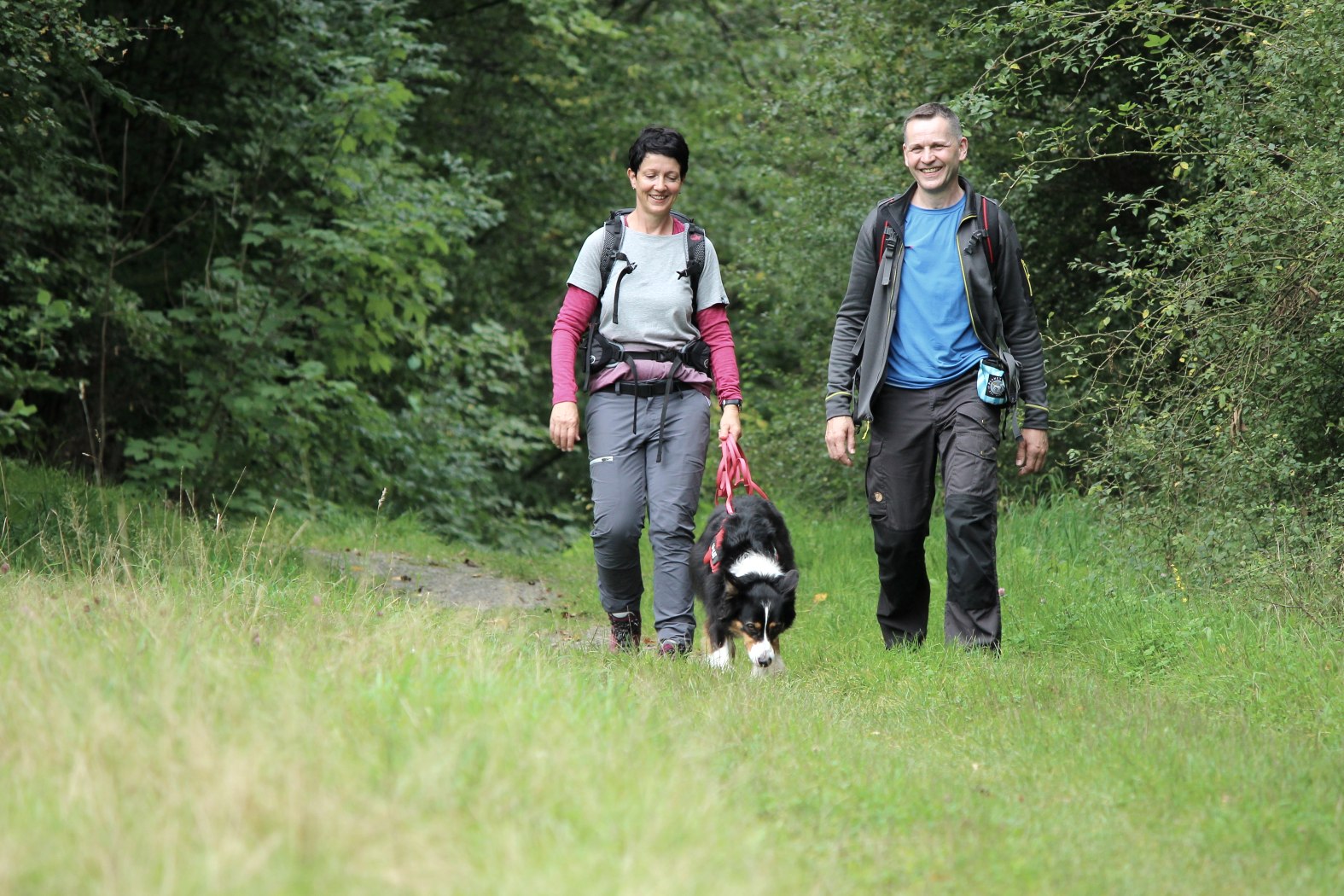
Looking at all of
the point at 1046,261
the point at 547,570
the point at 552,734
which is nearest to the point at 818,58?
the point at 1046,261

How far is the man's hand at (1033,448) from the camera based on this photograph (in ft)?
18.7

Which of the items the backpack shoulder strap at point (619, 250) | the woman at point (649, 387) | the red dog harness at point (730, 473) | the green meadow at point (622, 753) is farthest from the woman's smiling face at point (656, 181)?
the green meadow at point (622, 753)

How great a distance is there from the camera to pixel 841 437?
229 inches

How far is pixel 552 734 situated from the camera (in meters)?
3.41

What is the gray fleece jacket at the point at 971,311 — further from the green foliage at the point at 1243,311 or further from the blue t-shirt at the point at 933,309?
the green foliage at the point at 1243,311

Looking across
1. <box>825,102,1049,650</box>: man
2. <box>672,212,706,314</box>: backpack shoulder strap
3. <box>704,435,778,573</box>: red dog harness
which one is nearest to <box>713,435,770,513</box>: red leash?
<box>704,435,778,573</box>: red dog harness

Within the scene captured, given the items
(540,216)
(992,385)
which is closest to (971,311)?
(992,385)

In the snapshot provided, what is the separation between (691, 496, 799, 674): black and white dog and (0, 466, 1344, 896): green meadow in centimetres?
21

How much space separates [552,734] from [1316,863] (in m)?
1.94

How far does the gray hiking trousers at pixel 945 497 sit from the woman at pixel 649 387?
726mm

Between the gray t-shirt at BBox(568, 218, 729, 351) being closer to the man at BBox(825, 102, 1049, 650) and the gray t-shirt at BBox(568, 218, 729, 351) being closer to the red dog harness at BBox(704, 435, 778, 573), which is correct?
the red dog harness at BBox(704, 435, 778, 573)

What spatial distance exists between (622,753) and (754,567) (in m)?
2.66

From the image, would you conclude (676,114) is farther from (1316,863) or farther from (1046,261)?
(1316,863)

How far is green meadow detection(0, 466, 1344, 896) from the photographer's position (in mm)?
2697
